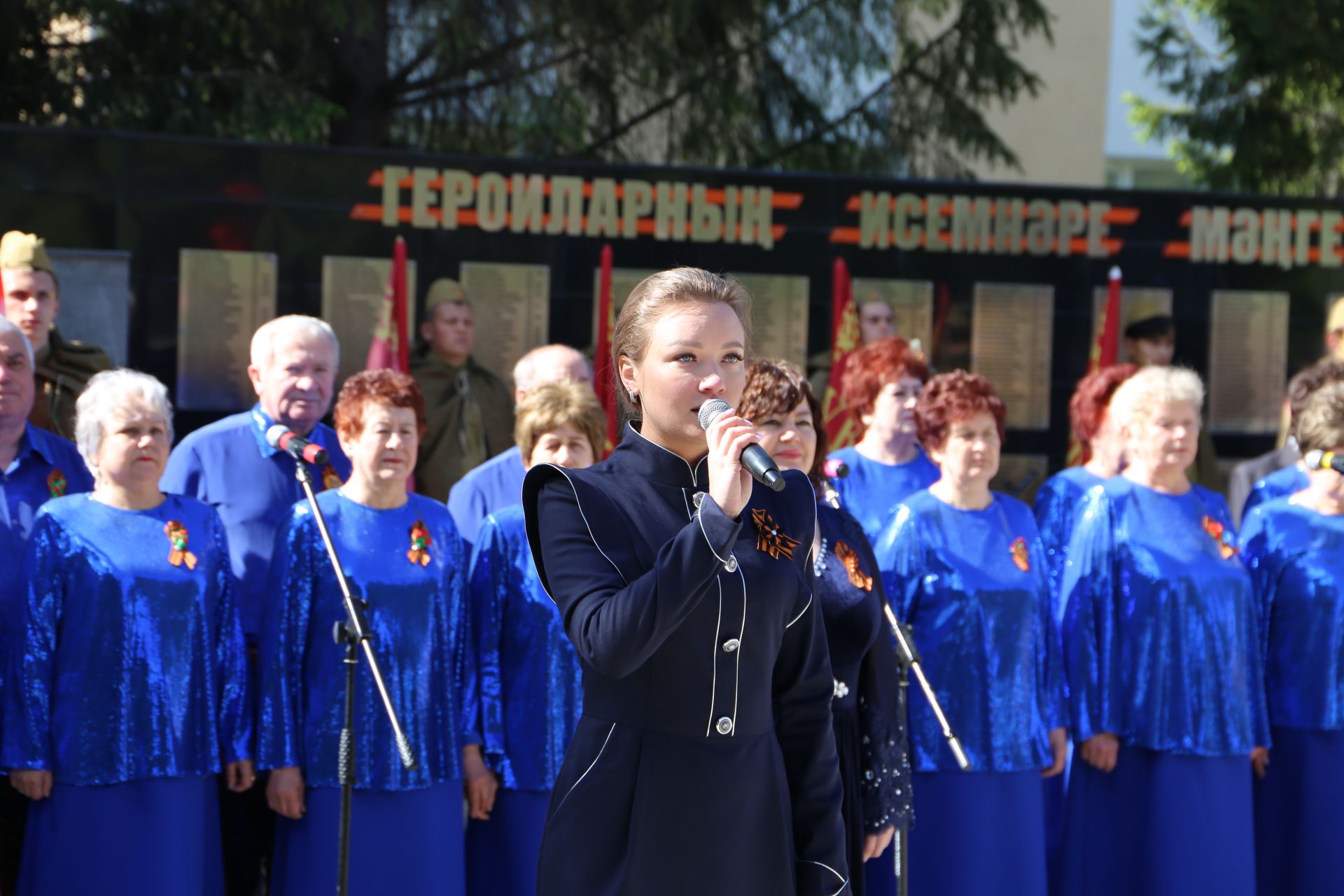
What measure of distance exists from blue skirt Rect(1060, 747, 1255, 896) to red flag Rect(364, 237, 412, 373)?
3286 millimetres

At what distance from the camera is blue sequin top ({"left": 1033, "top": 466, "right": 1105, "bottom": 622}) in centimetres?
564

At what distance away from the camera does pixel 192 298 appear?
261 inches

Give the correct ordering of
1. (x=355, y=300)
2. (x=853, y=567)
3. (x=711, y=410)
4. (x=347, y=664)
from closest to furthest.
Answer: (x=711, y=410) → (x=853, y=567) → (x=347, y=664) → (x=355, y=300)

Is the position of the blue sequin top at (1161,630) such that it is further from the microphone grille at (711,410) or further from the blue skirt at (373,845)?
the microphone grille at (711,410)

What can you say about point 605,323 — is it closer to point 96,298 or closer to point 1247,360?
point 96,298

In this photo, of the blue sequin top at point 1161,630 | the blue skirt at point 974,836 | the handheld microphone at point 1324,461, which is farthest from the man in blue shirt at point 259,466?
the handheld microphone at point 1324,461

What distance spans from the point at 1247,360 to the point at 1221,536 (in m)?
3.11

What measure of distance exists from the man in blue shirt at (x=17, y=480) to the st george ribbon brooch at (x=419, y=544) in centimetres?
111

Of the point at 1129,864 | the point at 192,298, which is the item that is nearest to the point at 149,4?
the point at 192,298

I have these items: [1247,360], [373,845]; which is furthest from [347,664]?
[1247,360]

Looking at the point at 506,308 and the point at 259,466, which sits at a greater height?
the point at 506,308

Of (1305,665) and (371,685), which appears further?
(1305,665)

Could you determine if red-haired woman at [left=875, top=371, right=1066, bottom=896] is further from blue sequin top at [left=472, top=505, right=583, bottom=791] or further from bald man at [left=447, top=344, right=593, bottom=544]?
bald man at [left=447, top=344, right=593, bottom=544]

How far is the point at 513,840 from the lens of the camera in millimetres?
4672
